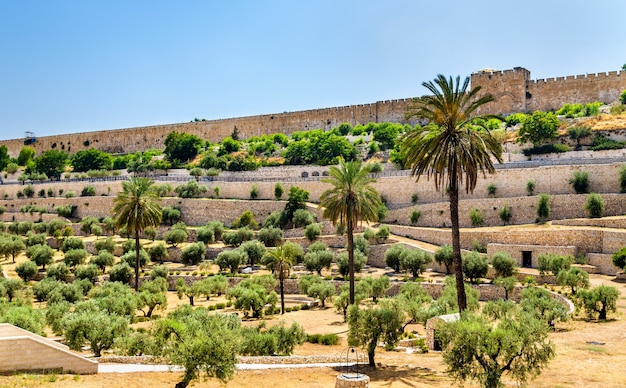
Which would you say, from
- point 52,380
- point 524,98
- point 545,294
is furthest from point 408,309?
point 524,98

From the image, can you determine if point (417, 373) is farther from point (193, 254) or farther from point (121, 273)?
point (193, 254)

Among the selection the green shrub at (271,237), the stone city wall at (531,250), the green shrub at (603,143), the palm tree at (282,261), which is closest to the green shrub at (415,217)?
the stone city wall at (531,250)

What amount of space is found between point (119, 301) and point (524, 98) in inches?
1880

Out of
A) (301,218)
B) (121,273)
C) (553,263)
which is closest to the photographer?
(553,263)

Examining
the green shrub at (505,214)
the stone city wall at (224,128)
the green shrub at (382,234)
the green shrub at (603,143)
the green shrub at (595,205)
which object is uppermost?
the stone city wall at (224,128)

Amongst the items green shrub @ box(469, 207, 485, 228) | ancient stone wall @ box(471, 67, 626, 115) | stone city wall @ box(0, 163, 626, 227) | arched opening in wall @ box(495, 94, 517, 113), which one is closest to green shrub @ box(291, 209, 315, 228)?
stone city wall @ box(0, 163, 626, 227)

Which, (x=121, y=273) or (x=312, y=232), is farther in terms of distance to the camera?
(x=312, y=232)

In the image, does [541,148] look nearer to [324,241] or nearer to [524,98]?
[524,98]

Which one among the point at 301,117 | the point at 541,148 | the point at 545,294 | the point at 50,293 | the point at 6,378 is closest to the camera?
the point at 6,378

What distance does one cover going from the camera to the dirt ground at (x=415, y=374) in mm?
13156

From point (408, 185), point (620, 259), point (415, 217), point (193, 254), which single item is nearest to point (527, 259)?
point (620, 259)

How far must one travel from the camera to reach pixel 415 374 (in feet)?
49.1

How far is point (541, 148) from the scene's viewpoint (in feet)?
153

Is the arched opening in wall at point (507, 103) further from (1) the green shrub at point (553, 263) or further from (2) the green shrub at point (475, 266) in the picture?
(2) the green shrub at point (475, 266)
